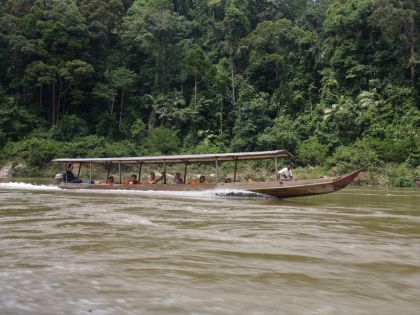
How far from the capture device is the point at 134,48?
4000cm

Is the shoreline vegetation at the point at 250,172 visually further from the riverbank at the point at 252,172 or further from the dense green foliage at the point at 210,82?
the dense green foliage at the point at 210,82

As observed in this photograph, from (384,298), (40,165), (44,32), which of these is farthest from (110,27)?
(384,298)

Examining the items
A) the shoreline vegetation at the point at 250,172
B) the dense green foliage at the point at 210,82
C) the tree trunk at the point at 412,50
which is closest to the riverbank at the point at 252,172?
the shoreline vegetation at the point at 250,172

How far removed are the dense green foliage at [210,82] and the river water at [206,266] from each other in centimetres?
1998

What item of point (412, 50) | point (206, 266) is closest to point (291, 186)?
point (206, 266)

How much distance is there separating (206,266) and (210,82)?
33.7 metres

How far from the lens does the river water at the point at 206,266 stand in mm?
3182

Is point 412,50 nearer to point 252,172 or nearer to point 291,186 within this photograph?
point 252,172

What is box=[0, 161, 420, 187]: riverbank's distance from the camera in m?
23.2

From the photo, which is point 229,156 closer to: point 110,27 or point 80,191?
point 80,191

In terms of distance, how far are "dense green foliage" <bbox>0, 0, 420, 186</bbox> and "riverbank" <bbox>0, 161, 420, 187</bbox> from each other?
0.70 metres

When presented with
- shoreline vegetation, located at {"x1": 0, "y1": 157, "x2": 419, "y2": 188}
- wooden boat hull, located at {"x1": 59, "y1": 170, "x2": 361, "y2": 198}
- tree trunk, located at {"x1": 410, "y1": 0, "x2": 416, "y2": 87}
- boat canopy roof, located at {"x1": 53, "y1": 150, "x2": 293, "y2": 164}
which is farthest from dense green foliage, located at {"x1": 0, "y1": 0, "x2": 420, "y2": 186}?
wooden boat hull, located at {"x1": 59, "y1": 170, "x2": 361, "y2": 198}

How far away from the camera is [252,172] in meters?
27.3

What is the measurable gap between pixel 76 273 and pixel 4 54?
35.3 meters
